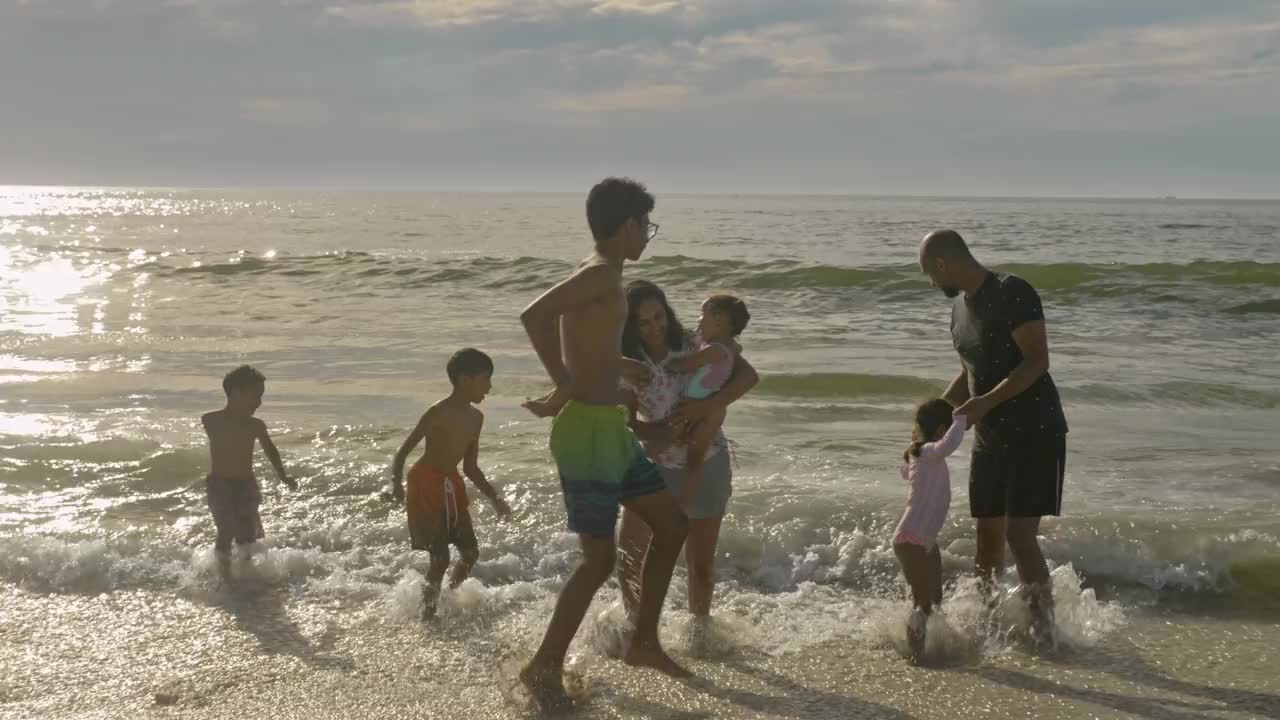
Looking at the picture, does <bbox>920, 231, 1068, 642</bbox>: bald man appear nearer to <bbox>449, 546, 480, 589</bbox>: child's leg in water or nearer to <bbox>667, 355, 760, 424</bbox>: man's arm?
<bbox>667, 355, 760, 424</bbox>: man's arm

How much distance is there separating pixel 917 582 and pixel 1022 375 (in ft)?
2.98

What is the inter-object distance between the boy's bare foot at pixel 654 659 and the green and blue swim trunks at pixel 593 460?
0.58 meters

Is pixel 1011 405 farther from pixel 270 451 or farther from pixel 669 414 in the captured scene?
pixel 270 451

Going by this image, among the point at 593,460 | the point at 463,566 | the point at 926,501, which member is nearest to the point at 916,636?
the point at 926,501

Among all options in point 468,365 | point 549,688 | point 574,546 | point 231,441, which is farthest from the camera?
point 574,546

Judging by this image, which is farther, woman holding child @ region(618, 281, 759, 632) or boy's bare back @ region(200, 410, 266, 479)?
boy's bare back @ region(200, 410, 266, 479)

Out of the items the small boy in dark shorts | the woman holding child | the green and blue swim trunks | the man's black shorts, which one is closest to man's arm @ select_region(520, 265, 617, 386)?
the green and blue swim trunks

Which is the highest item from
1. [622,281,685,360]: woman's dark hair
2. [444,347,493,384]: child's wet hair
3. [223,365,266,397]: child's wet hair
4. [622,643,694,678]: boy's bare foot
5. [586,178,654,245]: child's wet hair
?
[586,178,654,245]: child's wet hair

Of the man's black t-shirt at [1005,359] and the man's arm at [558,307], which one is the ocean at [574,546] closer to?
the man's black t-shirt at [1005,359]

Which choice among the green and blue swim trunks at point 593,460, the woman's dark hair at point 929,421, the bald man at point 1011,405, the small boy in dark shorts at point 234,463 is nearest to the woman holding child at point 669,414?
the green and blue swim trunks at point 593,460

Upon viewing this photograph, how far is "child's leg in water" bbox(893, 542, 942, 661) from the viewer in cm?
471

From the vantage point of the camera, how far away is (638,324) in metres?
4.60

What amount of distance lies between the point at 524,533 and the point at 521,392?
17.8 ft

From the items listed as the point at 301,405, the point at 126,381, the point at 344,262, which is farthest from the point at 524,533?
the point at 344,262
